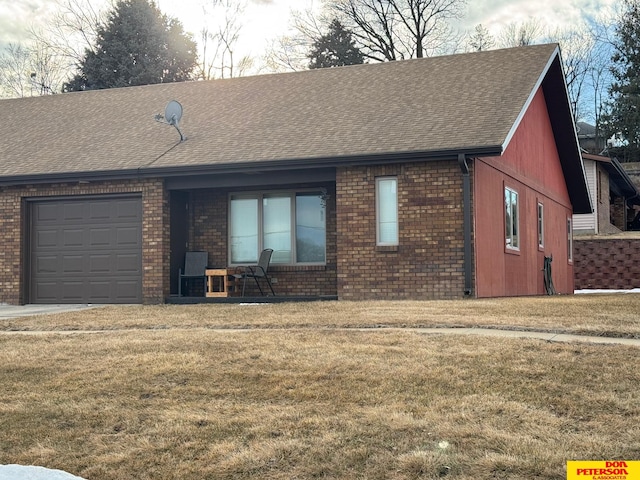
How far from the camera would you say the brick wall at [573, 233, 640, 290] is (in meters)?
26.5

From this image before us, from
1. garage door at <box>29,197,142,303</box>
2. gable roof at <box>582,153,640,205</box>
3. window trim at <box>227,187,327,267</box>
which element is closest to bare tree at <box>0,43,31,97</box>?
garage door at <box>29,197,142,303</box>

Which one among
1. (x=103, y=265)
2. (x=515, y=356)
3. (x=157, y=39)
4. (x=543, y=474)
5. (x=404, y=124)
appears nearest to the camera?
(x=543, y=474)

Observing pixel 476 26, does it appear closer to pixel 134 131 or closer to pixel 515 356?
pixel 134 131

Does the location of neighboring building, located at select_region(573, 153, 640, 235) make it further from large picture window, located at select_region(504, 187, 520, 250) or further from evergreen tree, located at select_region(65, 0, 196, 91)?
evergreen tree, located at select_region(65, 0, 196, 91)

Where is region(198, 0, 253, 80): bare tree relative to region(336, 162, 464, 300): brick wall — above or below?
above

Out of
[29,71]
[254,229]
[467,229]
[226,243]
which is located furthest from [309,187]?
[29,71]

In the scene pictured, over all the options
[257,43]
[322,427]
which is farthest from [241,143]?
[257,43]

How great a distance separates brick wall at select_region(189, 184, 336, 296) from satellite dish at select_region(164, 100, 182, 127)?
61.2 inches

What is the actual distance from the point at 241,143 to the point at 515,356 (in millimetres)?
9827

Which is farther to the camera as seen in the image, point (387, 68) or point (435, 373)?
point (387, 68)

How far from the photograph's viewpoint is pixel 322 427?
5.06 m

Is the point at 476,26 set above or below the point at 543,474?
above

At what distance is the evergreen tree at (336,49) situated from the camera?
122ft

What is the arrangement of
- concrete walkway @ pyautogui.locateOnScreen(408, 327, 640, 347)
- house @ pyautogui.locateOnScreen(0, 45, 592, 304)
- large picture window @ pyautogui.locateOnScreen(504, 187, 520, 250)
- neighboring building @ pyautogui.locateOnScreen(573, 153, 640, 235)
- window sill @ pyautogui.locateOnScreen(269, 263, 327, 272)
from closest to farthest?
concrete walkway @ pyautogui.locateOnScreen(408, 327, 640, 347)
house @ pyautogui.locateOnScreen(0, 45, 592, 304)
window sill @ pyautogui.locateOnScreen(269, 263, 327, 272)
large picture window @ pyautogui.locateOnScreen(504, 187, 520, 250)
neighboring building @ pyautogui.locateOnScreen(573, 153, 640, 235)
